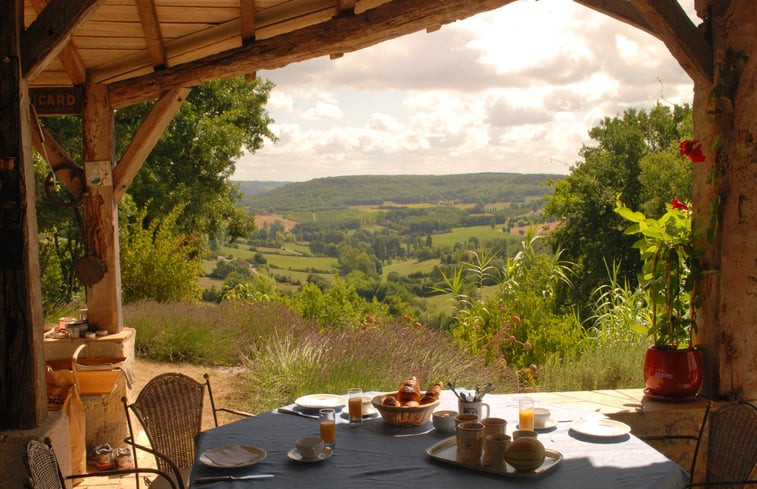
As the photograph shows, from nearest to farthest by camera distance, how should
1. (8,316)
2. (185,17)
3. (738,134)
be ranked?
(8,316) → (738,134) → (185,17)

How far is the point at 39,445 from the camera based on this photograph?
6.98 feet

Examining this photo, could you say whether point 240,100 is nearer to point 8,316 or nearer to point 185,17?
point 185,17

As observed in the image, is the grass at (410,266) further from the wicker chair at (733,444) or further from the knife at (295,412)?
the wicker chair at (733,444)

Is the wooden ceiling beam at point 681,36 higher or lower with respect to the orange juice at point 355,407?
higher

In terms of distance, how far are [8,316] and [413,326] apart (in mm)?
4052

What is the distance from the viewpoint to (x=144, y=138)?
4.57 meters

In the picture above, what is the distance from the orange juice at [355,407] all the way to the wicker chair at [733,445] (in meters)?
1.23

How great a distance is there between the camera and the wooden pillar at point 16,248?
2873 millimetres

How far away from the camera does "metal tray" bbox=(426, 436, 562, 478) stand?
215 centimetres

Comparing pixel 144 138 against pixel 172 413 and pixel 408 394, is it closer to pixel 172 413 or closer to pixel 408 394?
pixel 172 413

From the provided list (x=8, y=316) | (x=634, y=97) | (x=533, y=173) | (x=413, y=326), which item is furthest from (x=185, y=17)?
(x=533, y=173)

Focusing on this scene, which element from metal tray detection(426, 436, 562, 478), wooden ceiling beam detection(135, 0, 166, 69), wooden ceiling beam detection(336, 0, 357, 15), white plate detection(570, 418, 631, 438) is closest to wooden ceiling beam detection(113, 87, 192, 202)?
wooden ceiling beam detection(135, 0, 166, 69)

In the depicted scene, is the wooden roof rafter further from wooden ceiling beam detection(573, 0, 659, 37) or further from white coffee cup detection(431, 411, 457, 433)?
white coffee cup detection(431, 411, 457, 433)

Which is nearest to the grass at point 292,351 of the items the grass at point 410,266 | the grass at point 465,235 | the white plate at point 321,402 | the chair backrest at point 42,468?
the white plate at point 321,402
